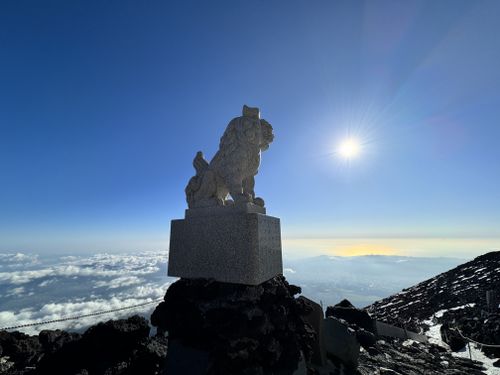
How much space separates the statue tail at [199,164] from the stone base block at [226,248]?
1.21 metres

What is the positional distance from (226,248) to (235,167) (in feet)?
5.61

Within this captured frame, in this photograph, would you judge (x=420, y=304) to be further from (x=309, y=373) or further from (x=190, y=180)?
(x=190, y=180)

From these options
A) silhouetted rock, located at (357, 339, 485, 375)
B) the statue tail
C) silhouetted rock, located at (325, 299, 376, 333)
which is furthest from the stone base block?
silhouetted rock, located at (325, 299, 376, 333)

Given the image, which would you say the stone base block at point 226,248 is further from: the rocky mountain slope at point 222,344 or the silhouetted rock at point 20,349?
the silhouetted rock at point 20,349

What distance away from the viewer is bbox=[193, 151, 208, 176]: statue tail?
602cm

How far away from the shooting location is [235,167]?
539cm

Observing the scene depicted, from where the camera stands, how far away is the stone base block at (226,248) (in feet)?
15.1

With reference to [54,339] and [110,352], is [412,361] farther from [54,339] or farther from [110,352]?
[54,339]

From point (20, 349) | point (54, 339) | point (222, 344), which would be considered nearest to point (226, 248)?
point (222, 344)

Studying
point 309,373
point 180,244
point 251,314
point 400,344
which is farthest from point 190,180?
point 400,344

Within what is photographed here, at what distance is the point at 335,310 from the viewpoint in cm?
887

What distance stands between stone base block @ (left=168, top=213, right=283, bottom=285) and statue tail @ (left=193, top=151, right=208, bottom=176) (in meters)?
1.21

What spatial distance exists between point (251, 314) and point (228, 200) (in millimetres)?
2407

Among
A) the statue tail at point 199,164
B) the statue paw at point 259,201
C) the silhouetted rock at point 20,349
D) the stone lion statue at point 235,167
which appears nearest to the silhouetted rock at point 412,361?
the statue paw at point 259,201
